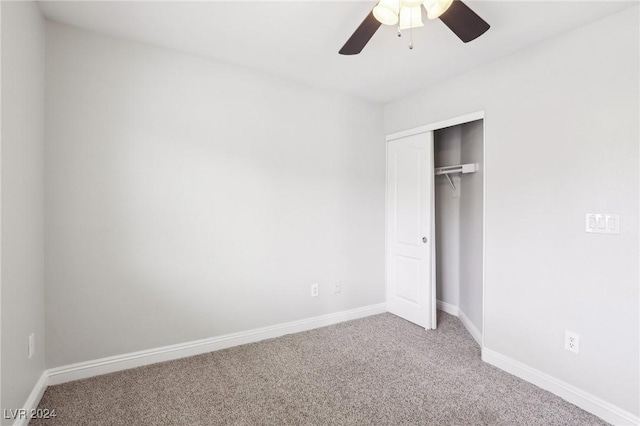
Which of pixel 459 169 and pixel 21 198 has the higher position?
pixel 459 169

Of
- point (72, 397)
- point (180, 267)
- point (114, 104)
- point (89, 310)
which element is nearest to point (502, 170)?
point (180, 267)

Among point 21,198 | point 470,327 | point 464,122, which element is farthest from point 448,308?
point 21,198

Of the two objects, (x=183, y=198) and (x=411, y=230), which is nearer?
(x=183, y=198)

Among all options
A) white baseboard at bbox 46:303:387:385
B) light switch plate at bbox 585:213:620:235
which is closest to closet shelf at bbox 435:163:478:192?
light switch plate at bbox 585:213:620:235

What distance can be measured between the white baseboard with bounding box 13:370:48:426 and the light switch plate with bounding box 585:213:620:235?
337cm

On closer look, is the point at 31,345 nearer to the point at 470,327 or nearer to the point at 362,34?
the point at 362,34

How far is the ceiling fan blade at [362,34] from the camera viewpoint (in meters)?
1.68

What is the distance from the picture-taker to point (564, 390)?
2.03 m

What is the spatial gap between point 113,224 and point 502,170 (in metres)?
2.93

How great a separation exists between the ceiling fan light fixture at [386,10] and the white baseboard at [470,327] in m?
2.63

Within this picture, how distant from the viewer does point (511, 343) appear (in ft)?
7.76

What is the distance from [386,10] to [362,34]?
0.59 feet

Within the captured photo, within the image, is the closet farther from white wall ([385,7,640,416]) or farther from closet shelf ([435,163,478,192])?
white wall ([385,7,640,416])

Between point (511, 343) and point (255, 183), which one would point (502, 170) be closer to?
point (511, 343)
